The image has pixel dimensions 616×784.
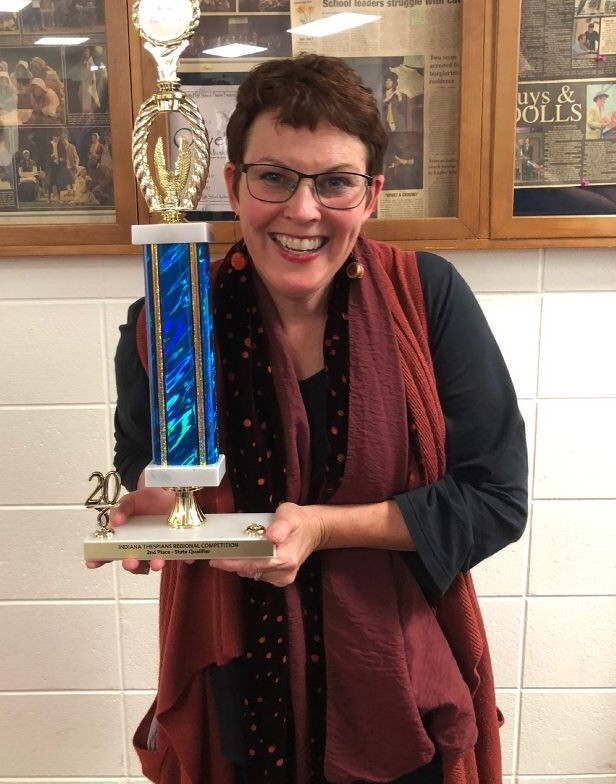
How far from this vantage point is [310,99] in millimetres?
732

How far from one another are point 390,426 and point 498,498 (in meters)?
0.16

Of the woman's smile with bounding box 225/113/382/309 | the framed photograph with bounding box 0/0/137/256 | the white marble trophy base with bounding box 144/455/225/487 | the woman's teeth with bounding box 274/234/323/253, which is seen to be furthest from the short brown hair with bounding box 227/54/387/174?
the framed photograph with bounding box 0/0/137/256

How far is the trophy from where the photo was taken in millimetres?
695

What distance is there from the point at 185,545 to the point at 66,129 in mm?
830

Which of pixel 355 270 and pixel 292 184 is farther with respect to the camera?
pixel 355 270

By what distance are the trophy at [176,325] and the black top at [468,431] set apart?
17 cm

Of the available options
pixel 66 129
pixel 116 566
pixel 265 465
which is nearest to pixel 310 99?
pixel 265 465

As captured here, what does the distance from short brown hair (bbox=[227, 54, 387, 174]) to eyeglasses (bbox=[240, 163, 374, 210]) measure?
48 mm

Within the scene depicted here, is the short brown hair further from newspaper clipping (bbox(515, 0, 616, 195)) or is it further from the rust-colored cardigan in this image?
newspaper clipping (bbox(515, 0, 616, 195))

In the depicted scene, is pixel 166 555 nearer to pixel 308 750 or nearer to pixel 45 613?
pixel 308 750

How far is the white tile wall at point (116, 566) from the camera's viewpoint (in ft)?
4.09

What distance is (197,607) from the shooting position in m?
0.86

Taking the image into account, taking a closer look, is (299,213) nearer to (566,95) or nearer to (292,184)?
(292,184)

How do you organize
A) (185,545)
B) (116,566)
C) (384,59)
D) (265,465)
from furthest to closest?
(116,566) < (384,59) < (265,465) < (185,545)
